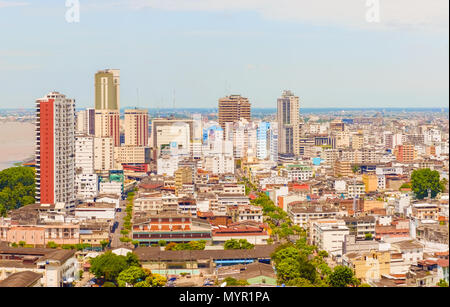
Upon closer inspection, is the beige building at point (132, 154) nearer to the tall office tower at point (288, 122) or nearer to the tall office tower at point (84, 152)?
the tall office tower at point (84, 152)

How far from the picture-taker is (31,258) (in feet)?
18.4

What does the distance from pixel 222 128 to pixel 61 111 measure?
816cm

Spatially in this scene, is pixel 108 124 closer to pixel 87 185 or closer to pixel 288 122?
pixel 288 122

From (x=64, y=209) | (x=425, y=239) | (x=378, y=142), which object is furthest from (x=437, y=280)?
(x=378, y=142)

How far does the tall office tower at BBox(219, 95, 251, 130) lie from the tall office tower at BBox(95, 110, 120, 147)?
3.04 metres

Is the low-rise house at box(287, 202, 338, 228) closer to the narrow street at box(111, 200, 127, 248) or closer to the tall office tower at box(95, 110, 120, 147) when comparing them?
the narrow street at box(111, 200, 127, 248)

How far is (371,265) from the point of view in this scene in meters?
5.20

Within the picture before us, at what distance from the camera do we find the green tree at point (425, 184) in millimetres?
9578

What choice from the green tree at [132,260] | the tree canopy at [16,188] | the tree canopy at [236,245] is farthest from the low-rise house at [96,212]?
the green tree at [132,260]

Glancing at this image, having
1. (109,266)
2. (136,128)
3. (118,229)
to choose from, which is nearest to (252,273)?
(109,266)

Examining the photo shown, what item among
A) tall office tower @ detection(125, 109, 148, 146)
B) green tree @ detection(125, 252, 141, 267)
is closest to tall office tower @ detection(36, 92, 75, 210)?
green tree @ detection(125, 252, 141, 267)

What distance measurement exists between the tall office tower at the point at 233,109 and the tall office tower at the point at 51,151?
847 cm
